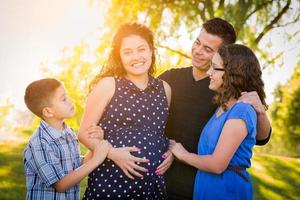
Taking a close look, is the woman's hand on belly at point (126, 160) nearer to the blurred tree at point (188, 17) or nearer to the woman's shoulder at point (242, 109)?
the woman's shoulder at point (242, 109)

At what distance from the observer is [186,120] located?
3535 millimetres

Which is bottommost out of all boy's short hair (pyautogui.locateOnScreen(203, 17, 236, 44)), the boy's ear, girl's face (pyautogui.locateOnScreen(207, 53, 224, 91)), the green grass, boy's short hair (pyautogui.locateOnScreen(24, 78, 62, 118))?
the green grass

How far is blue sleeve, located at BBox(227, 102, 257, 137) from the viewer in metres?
2.79

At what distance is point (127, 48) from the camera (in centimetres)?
314

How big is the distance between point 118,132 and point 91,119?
8.0 inches

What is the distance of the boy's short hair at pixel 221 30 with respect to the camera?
145 inches

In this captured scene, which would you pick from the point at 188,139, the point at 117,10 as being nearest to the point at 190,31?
the point at 117,10

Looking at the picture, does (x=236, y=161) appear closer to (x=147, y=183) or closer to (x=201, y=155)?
(x=201, y=155)

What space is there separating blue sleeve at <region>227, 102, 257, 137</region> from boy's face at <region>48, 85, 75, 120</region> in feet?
3.81

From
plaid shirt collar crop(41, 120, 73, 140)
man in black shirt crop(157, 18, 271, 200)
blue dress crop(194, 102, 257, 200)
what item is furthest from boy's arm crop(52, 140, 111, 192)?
man in black shirt crop(157, 18, 271, 200)

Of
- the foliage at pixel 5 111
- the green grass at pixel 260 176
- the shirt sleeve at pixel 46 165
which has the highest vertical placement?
the shirt sleeve at pixel 46 165

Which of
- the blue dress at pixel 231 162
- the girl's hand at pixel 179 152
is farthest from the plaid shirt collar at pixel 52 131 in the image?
the blue dress at pixel 231 162

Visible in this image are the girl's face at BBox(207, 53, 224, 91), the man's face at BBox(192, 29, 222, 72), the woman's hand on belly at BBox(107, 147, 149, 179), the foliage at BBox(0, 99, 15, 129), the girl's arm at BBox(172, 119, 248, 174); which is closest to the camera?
the girl's arm at BBox(172, 119, 248, 174)

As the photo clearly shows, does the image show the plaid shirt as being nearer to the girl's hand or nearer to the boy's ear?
the boy's ear
